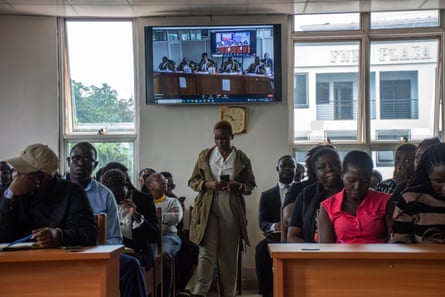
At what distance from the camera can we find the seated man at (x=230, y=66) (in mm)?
5215

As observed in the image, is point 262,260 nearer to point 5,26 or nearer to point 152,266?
point 152,266

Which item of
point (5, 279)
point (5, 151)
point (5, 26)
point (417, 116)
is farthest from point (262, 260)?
point (5, 26)

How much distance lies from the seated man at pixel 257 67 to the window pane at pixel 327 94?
1.62ft

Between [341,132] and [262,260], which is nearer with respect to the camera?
[262,260]

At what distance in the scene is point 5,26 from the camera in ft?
17.5

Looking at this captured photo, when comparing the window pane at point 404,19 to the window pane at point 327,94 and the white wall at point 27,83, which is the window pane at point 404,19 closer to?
the window pane at point 327,94

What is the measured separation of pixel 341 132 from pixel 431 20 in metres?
1.52

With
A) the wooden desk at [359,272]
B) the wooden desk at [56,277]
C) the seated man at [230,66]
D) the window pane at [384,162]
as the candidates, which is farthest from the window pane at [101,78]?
the wooden desk at [359,272]

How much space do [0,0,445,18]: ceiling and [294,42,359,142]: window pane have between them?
0.45 m

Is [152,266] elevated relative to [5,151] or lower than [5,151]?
lower

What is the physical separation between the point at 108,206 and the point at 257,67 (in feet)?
9.22

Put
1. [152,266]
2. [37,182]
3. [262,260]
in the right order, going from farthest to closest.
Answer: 1. [262,260]
2. [152,266]
3. [37,182]

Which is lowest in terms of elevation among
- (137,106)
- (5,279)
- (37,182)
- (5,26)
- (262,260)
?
(262,260)

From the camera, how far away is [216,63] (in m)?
5.23
